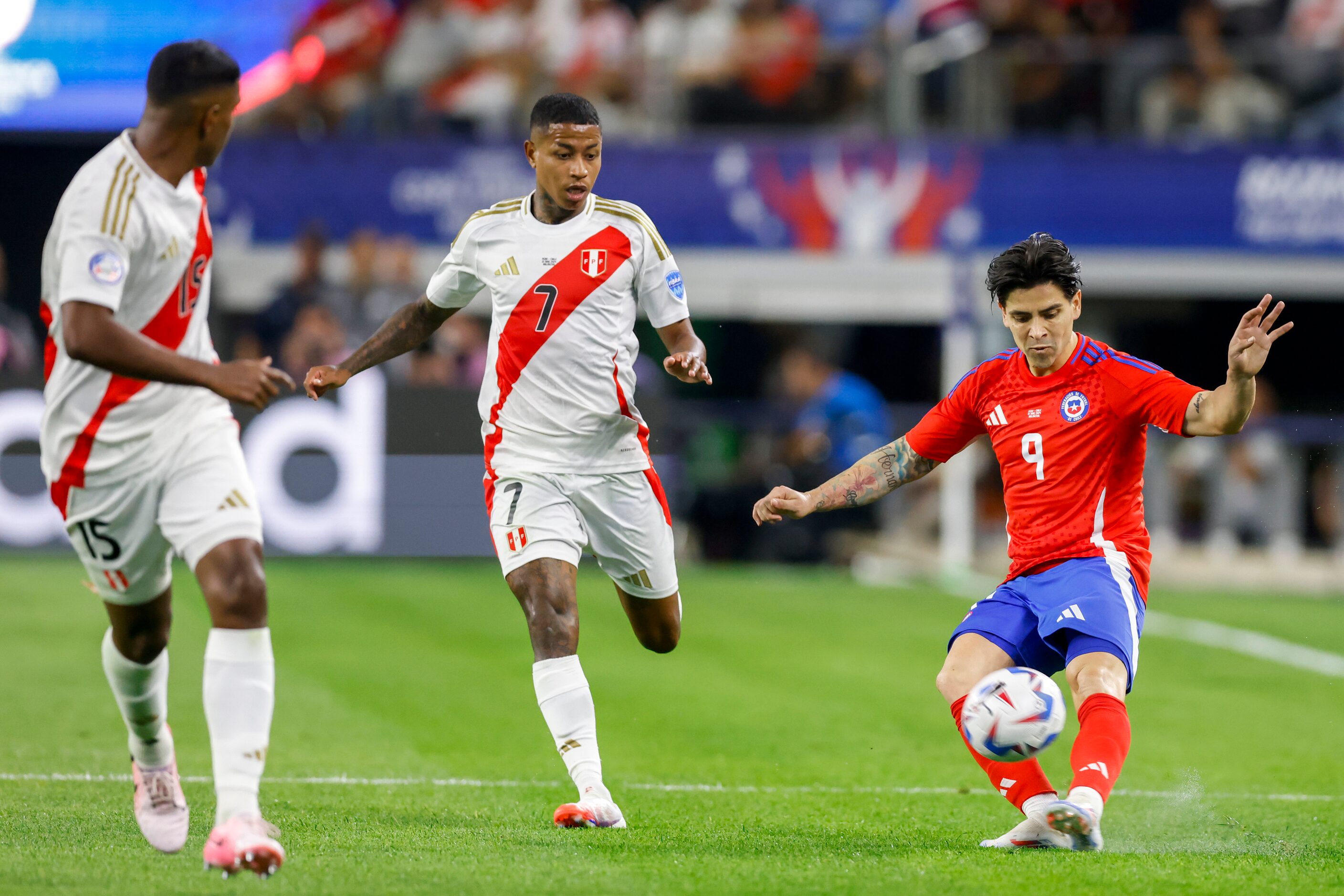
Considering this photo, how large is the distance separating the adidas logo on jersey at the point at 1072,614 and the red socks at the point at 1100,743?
269 millimetres

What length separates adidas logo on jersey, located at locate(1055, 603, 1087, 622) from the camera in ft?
18.8

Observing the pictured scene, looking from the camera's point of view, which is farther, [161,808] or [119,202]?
[161,808]

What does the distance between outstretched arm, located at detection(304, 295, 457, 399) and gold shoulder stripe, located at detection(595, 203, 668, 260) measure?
0.69 metres

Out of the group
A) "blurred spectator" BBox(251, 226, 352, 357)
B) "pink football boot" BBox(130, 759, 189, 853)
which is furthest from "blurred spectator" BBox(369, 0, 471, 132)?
"pink football boot" BBox(130, 759, 189, 853)

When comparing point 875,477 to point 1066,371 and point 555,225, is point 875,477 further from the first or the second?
point 555,225

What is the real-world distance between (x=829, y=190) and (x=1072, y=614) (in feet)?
40.5

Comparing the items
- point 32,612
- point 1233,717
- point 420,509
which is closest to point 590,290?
point 1233,717

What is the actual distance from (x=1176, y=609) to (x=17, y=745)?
10162 millimetres

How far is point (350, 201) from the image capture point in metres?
17.5

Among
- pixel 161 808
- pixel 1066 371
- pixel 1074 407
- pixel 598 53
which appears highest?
pixel 598 53

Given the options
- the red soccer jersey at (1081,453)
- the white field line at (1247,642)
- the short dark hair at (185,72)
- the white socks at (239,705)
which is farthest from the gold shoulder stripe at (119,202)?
the white field line at (1247,642)

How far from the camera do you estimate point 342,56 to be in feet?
60.7

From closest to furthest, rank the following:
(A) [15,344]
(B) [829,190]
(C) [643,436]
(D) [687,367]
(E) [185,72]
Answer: (E) [185,72]
(D) [687,367]
(C) [643,436]
(A) [15,344]
(B) [829,190]

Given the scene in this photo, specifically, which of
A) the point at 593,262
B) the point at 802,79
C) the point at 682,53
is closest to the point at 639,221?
the point at 593,262
